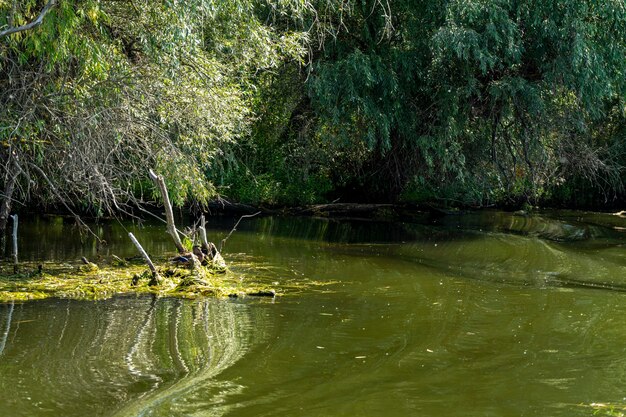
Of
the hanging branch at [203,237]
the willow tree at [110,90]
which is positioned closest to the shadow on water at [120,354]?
the hanging branch at [203,237]

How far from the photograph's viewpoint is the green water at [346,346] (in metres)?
6.24

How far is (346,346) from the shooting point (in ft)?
26.0

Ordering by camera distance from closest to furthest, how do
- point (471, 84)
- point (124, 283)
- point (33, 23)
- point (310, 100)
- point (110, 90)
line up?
point (33, 23) < point (124, 283) < point (110, 90) < point (471, 84) < point (310, 100)

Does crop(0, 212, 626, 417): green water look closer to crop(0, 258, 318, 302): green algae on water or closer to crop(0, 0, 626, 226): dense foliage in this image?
crop(0, 258, 318, 302): green algae on water

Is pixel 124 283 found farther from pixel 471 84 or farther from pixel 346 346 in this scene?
pixel 471 84

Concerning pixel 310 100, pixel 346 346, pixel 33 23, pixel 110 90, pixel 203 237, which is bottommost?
pixel 346 346

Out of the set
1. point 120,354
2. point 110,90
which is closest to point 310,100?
point 110,90

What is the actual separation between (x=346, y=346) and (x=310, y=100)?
13.1 meters

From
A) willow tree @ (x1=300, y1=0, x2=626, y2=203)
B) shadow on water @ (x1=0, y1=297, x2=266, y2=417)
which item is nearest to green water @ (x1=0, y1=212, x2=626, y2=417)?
shadow on water @ (x1=0, y1=297, x2=266, y2=417)

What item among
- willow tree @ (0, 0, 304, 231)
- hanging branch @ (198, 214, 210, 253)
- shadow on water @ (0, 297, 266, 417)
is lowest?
shadow on water @ (0, 297, 266, 417)

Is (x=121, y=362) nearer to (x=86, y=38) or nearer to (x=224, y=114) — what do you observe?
(x=86, y=38)

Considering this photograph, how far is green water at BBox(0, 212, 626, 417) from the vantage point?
624 centimetres

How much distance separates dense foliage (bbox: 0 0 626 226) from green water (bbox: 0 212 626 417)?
2457mm

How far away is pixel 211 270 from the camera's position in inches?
460
